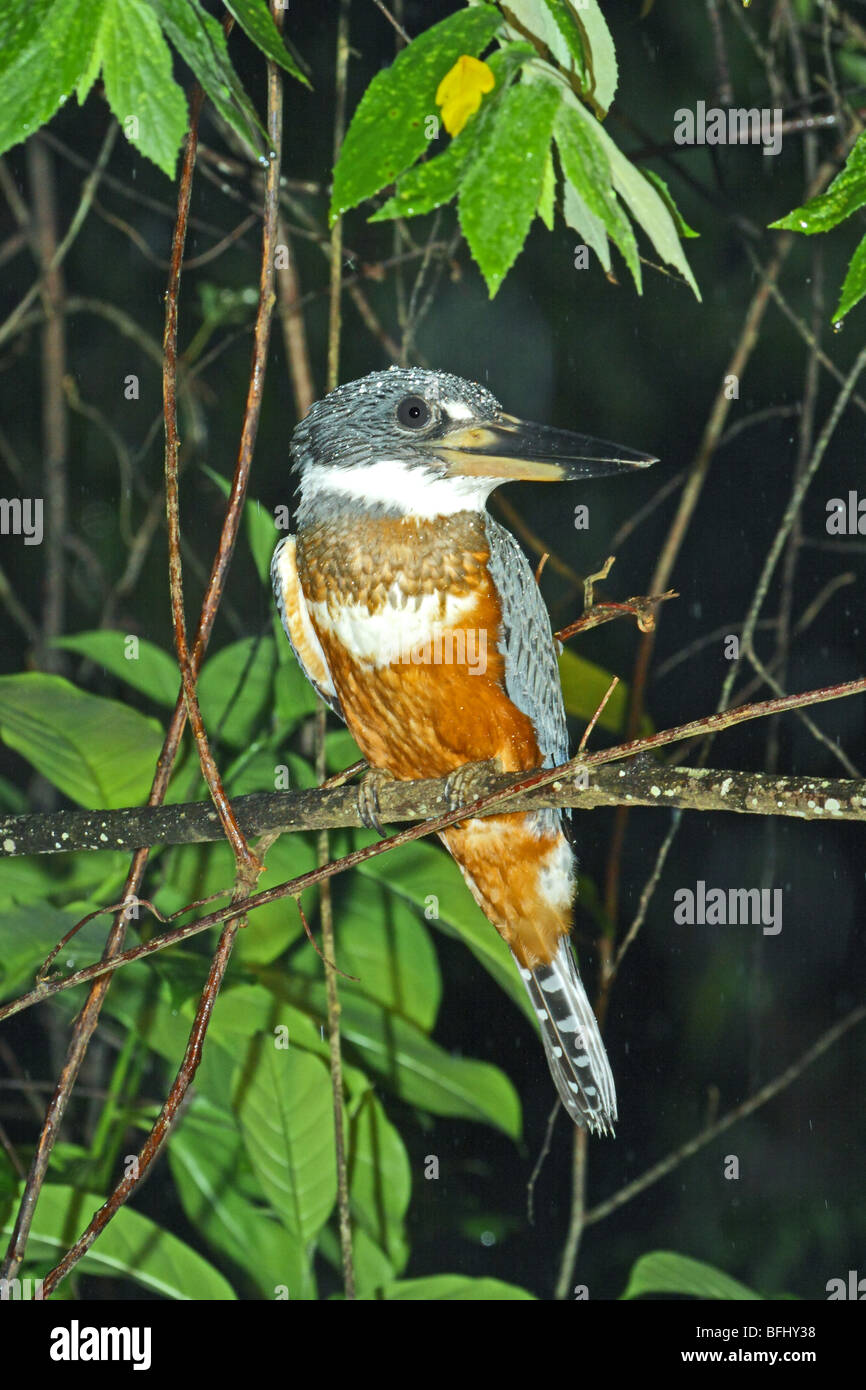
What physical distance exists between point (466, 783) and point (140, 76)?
0.82 meters

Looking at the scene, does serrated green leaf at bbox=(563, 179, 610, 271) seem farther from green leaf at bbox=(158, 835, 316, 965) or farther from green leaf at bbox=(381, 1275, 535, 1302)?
green leaf at bbox=(381, 1275, 535, 1302)

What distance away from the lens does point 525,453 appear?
142 cm

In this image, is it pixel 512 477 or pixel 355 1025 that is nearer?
pixel 512 477

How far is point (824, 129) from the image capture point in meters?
1.67

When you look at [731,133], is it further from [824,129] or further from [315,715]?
[315,715]

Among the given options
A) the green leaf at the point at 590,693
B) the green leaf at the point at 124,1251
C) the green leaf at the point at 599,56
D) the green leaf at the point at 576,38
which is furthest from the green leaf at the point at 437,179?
the green leaf at the point at 124,1251

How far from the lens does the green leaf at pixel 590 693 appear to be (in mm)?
1635

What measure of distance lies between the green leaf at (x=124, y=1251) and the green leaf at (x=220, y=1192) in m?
0.04

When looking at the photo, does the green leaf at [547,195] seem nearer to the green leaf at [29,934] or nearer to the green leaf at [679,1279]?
the green leaf at [29,934]

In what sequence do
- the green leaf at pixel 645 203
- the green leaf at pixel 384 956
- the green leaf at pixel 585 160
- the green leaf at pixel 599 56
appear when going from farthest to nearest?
the green leaf at pixel 384 956 < the green leaf at pixel 599 56 < the green leaf at pixel 645 203 < the green leaf at pixel 585 160

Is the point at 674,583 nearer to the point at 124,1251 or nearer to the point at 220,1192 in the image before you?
the point at 220,1192

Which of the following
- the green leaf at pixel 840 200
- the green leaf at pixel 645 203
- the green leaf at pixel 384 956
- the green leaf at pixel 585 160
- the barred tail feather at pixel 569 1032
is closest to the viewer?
the green leaf at pixel 840 200
